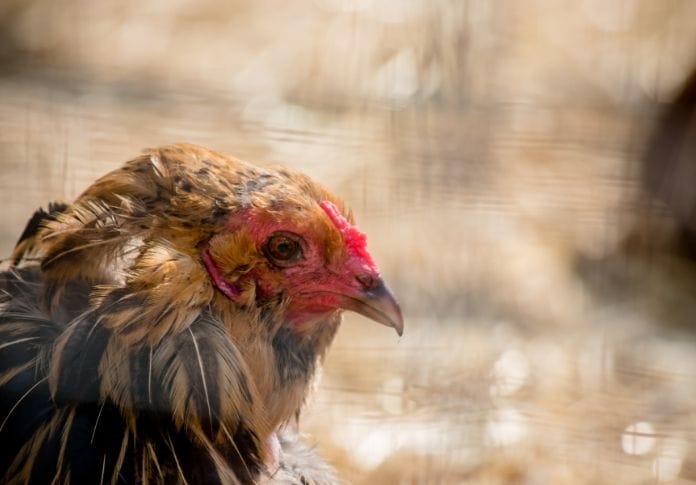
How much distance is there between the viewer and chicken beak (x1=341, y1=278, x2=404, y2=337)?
5.69ft

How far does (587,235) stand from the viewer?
3.62 metres

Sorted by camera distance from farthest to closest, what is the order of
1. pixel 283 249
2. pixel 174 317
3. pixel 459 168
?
pixel 459 168
pixel 283 249
pixel 174 317

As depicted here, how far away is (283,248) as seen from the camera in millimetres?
1682

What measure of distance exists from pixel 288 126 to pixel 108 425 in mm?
1715

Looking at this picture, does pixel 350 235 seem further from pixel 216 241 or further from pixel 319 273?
pixel 216 241

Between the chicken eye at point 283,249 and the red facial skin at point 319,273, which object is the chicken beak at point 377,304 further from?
the chicken eye at point 283,249

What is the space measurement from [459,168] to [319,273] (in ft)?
4.74

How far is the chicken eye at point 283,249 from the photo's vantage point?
167 cm

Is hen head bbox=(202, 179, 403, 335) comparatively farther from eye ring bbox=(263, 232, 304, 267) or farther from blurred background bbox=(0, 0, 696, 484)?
blurred background bbox=(0, 0, 696, 484)

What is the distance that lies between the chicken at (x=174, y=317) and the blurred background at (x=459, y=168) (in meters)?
0.89

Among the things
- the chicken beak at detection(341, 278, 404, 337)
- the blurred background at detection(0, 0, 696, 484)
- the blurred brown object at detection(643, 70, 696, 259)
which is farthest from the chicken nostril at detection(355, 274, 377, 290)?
the blurred brown object at detection(643, 70, 696, 259)

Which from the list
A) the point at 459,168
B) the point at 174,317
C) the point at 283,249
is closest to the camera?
the point at 174,317

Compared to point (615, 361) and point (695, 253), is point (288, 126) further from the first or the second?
point (695, 253)

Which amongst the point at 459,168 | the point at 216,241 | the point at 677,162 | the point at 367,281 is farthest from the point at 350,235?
the point at 677,162
